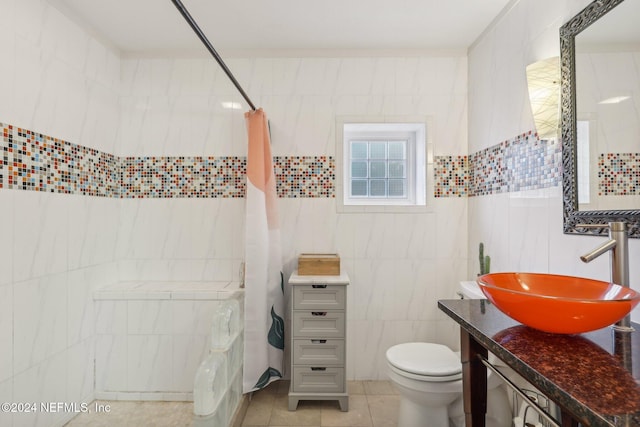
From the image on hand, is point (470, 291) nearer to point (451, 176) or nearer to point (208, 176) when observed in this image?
point (451, 176)

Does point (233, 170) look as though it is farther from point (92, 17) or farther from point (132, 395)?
point (132, 395)

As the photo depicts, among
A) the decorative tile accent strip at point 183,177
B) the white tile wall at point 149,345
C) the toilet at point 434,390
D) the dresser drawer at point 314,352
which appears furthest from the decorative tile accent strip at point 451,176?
the white tile wall at point 149,345

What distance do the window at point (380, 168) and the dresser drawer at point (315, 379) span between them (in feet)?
4.26

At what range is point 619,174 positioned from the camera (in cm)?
126

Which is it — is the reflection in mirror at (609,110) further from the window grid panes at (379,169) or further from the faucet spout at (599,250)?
the window grid panes at (379,169)

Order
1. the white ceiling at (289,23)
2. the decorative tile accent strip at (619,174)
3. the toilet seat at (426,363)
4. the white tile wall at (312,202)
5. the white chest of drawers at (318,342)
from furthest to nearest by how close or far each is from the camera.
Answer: the white tile wall at (312,202) → the white chest of drawers at (318,342) → the white ceiling at (289,23) → the toilet seat at (426,363) → the decorative tile accent strip at (619,174)

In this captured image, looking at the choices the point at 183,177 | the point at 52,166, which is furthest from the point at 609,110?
the point at 52,166

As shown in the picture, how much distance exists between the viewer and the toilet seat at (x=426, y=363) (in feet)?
5.50

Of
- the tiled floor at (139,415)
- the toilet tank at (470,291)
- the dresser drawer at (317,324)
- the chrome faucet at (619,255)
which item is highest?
the chrome faucet at (619,255)

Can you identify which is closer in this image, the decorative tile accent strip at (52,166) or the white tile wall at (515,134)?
the white tile wall at (515,134)

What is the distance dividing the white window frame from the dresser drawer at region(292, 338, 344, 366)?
98cm

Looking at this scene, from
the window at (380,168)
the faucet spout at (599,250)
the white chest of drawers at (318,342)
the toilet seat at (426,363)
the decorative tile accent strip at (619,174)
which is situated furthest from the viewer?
the window at (380,168)

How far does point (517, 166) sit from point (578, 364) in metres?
1.38

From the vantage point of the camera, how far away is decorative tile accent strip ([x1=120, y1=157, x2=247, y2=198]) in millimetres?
2590
